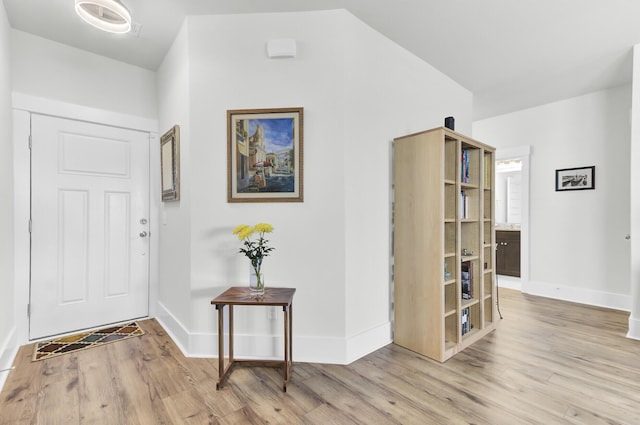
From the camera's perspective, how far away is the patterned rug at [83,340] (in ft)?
7.68

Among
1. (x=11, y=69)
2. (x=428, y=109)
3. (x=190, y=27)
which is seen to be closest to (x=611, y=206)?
(x=428, y=109)

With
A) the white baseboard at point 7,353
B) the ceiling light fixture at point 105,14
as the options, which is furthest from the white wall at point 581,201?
the white baseboard at point 7,353

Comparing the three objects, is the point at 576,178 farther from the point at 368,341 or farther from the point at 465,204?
the point at 368,341

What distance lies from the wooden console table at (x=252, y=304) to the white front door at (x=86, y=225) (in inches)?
59.2

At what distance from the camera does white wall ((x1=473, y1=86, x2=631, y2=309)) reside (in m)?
3.46

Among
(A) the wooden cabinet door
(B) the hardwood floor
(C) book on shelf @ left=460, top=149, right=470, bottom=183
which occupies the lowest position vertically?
(B) the hardwood floor

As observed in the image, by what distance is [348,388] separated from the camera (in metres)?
1.88

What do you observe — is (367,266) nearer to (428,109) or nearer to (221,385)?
(221,385)

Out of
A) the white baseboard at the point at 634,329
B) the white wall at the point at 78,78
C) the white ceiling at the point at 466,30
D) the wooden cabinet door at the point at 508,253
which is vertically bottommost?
the white baseboard at the point at 634,329

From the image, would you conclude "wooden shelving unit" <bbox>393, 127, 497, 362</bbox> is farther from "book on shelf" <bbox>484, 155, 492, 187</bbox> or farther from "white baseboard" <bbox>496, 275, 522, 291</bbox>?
"white baseboard" <bbox>496, 275, 522, 291</bbox>

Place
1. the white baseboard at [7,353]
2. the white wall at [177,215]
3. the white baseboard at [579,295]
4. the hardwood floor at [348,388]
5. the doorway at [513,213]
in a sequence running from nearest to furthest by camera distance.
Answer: the hardwood floor at [348,388] < the white baseboard at [7,353] < the white wall at [177,215] < the white baseboard at [579,295] < the doorway at [513,213]

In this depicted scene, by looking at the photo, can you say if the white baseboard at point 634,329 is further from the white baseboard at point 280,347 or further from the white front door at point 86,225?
the white front door at point 86,225

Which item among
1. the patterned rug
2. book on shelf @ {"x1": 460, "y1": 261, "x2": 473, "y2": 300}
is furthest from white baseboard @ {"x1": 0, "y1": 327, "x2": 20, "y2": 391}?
book on shelf @ {"x1": 460, "y1": 261, "x2": 473, "y2": 300}

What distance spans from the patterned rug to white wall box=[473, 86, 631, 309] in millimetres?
4834
